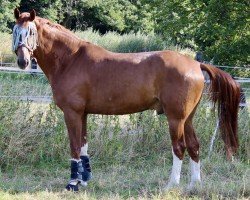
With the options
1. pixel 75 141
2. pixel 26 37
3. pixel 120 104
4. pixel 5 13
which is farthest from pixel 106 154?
pixel 5 13

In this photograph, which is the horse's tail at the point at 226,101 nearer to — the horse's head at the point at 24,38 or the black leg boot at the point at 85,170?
the black leg boot at the point at 85,170

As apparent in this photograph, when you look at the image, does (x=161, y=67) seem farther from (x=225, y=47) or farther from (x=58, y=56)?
(x=225, y=47)

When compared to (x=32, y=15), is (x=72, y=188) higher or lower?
lower

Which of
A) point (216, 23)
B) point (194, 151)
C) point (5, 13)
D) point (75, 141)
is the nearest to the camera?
point (75, 141)

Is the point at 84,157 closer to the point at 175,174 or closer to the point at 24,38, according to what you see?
the point at 175,174

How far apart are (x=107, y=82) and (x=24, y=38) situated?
1.10 m

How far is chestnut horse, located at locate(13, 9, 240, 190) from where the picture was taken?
5316 millimetres

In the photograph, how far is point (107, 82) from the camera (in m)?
5.43

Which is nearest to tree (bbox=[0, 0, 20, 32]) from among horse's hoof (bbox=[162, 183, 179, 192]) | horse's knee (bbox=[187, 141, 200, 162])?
horse's knee (bbox=[187, 141, 200, 162])

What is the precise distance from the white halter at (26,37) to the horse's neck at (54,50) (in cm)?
21

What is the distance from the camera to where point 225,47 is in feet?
43.2

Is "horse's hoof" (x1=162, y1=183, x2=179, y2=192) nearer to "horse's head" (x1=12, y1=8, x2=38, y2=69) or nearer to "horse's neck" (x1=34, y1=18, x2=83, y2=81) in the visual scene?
"horse's neck" (x1=34, y1=18, x2=83, y2=81)

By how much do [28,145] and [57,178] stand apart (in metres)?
0.85

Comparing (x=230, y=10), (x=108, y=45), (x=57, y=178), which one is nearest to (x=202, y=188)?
(x=57, y=178)
